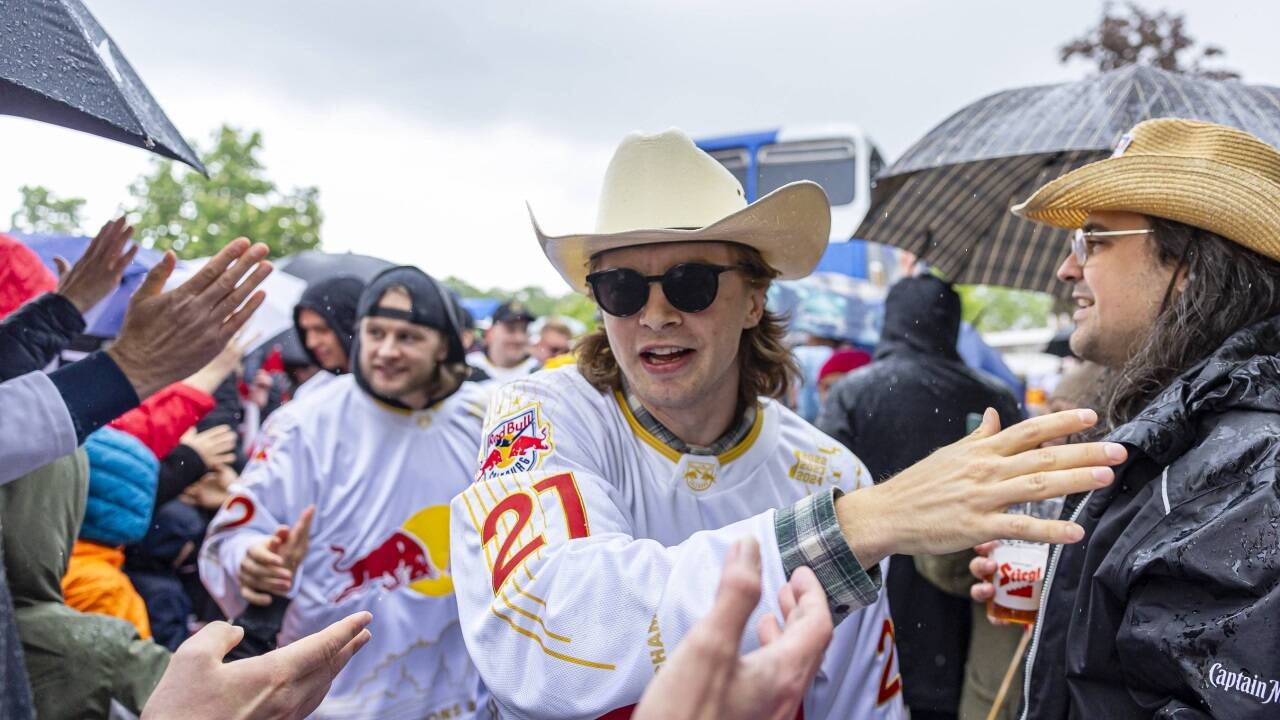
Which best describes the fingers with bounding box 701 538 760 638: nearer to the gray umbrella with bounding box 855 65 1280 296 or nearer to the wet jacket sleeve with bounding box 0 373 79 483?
the wet jacket sleeve with bounding box 0 373 79 483

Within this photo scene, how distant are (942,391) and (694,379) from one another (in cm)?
249

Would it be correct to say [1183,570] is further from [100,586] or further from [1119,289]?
[100,586]

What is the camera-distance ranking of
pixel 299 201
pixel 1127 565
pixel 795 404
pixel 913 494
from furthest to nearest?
pixel 299 201, pixel 795 404, pixel 1127 565, pixel 913 494

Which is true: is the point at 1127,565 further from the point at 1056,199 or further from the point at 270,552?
the point at 270,552

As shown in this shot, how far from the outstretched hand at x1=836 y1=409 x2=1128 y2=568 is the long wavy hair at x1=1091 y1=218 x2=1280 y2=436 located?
74 cm

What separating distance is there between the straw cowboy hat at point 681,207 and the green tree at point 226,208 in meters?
23.3

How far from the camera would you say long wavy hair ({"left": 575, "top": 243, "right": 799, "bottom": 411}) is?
2.40m

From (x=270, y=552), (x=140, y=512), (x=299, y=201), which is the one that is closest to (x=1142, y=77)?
(x=270, y=552)

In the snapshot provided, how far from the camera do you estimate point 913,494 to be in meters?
1.53

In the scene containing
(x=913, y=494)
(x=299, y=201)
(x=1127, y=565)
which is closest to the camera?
(x=913, y=494)

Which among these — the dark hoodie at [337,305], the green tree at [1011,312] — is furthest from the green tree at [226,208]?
the green tree at [1011,312]

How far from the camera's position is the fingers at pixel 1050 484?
1416mm

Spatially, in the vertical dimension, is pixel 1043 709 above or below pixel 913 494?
below

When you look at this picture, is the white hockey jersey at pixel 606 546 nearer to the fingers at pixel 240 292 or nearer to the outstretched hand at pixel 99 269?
the fingers at pixel 240 292
